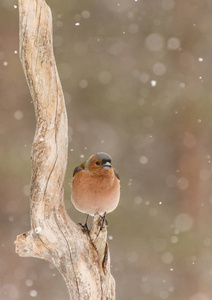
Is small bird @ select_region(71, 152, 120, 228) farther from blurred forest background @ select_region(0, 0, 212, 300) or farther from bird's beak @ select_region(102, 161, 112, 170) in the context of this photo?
blurred forest background @ select_region(0, 0, 212, 300)

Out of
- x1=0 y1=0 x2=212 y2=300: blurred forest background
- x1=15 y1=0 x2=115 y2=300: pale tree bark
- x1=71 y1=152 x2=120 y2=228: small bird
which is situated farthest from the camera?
x1=0 y1=0 x2=212 y2=300: blurred forest background

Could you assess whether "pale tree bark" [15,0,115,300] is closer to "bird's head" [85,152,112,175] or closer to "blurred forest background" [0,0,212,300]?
"bird's head" [85,152,112,175]

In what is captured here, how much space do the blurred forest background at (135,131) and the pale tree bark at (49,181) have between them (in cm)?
239

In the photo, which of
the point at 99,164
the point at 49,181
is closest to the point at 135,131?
the point at 99,164

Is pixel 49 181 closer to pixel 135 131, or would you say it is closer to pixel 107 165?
pixel 107 165

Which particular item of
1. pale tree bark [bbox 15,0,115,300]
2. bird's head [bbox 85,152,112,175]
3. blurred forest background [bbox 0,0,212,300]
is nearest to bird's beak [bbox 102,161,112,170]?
bird's head [bbox 85,152,112,175]

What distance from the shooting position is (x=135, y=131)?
5.30m

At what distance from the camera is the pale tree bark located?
2553mm

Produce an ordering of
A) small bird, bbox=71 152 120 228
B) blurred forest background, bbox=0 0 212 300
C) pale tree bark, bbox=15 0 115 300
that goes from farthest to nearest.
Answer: blurred forest background, bbox=0 0 212 300, small bird, bbox=71 152 120 228, pale tree bark, bbox=15 0 115 300

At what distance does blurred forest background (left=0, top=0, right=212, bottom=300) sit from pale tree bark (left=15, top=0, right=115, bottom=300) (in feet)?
7.86

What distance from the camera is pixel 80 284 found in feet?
8.68

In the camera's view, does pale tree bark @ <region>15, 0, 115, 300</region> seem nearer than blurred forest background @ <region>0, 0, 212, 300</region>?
Yes

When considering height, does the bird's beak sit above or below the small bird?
above

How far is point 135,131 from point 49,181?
278cm
